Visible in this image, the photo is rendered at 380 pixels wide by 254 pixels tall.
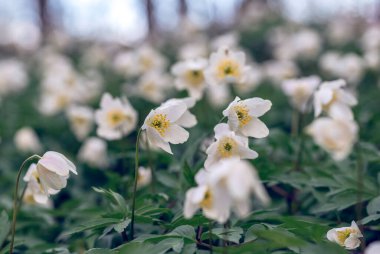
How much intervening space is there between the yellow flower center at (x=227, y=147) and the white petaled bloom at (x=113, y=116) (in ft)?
4.02

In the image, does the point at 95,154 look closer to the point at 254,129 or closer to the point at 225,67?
the point at 225,67

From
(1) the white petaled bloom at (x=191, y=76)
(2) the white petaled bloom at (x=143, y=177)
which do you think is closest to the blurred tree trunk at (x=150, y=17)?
(1) the white petaled bloom at (x=191, y=76)

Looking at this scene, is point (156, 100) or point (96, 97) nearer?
point (156, 100)

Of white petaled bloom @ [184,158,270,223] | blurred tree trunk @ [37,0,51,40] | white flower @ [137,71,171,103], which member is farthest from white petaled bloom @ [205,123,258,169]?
blurred tree trunk @ [37,0,51,40]

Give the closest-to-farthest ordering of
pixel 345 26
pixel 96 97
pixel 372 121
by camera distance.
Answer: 1. pixel 372 121
2. pixel 96 97
3. pixel 345 26

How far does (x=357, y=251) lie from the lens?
2.19m

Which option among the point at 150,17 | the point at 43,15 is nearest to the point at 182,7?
the point at 150,17

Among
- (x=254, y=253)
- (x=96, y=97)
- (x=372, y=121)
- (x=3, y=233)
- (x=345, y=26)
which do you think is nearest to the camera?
(x=254, y=253)

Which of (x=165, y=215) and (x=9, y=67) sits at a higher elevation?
(x=9, y=67)

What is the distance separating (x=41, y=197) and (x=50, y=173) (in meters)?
0.29

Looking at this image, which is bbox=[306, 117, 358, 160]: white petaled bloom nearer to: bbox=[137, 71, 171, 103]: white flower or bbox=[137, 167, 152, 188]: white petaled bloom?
bbox=[137, 167, 152, 188]: white petaled bloom

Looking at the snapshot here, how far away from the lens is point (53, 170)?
6.93 feet

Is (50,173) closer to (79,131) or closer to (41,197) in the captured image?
(41,197)

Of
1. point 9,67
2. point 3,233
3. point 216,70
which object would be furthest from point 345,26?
point 3,233
